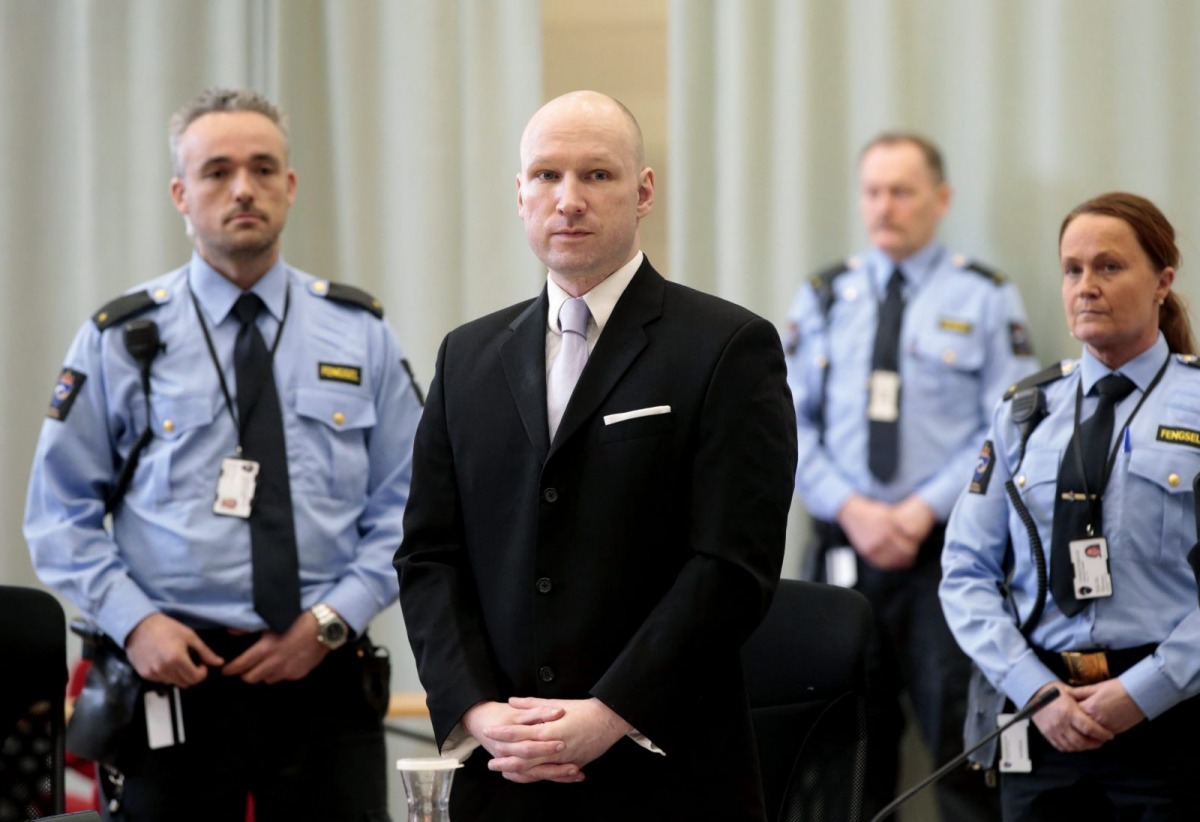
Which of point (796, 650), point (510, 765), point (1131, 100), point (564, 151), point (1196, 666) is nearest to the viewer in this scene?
point (510, 765)

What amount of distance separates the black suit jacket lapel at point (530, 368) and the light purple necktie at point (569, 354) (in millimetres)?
16

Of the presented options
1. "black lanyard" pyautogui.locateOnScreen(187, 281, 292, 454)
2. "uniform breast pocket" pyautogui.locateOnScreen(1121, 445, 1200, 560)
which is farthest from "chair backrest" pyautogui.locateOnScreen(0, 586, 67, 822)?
"uniform breast pocket" pyautogui.locateOnScreen(1121, 445, 1200, 560)

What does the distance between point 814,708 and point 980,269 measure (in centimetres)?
220

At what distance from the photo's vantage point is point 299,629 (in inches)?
111

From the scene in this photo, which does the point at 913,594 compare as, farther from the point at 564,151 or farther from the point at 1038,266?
the point at 564,151

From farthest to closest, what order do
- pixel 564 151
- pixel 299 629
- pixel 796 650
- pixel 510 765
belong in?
pixel 299 629, pixel 796 650, pixel 564 151, pixel 510 765

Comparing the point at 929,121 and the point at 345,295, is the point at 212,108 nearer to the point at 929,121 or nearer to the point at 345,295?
the point at 345,295

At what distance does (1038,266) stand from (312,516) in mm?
2460

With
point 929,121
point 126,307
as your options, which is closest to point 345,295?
point 126,307

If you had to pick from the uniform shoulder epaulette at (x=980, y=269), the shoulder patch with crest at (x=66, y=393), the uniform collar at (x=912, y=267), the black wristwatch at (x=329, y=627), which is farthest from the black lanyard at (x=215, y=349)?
the uniform shoulder epaulette at (x=980, y=269)

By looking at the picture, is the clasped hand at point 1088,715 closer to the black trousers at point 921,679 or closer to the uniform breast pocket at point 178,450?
the black trousers at point 921,679

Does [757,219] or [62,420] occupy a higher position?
[757,219]

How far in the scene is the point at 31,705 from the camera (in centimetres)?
255

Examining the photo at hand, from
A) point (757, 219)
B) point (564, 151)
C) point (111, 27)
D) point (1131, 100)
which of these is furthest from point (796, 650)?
point (111, 27)
